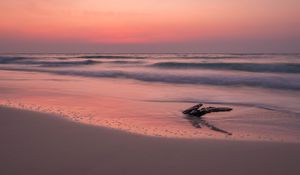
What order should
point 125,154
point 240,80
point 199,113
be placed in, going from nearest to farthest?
point 125,154 < point 199,113 < point 240,80

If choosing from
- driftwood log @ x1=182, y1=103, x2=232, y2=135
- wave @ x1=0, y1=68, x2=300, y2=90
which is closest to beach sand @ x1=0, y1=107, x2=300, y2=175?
driftwood log @ x1=182, y1=103, x2=232, y2=135

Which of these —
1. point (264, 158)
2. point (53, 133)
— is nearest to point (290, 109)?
point (264, 158)

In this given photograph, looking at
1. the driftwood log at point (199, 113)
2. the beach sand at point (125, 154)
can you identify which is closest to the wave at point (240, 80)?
the driftwood log at point (199, 113)

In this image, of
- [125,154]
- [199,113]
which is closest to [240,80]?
[199,113]

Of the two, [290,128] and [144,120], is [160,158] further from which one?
[290,128]

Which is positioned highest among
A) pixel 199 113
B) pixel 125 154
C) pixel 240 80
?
pixel 240 80

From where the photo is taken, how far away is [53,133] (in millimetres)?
4352

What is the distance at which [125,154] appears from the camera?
3.58m

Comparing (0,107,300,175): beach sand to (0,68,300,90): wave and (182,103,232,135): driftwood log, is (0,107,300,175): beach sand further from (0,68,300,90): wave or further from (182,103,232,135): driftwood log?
(0,68,300,90): wave

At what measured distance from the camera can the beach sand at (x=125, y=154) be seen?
10.2 feet

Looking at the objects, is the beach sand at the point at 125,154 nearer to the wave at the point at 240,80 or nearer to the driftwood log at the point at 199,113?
the driftwood log at the point at 199,113

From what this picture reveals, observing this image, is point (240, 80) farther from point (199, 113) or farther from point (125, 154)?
point (125, 154)

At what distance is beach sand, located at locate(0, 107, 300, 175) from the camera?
3.10 m

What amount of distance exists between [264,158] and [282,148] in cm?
51
